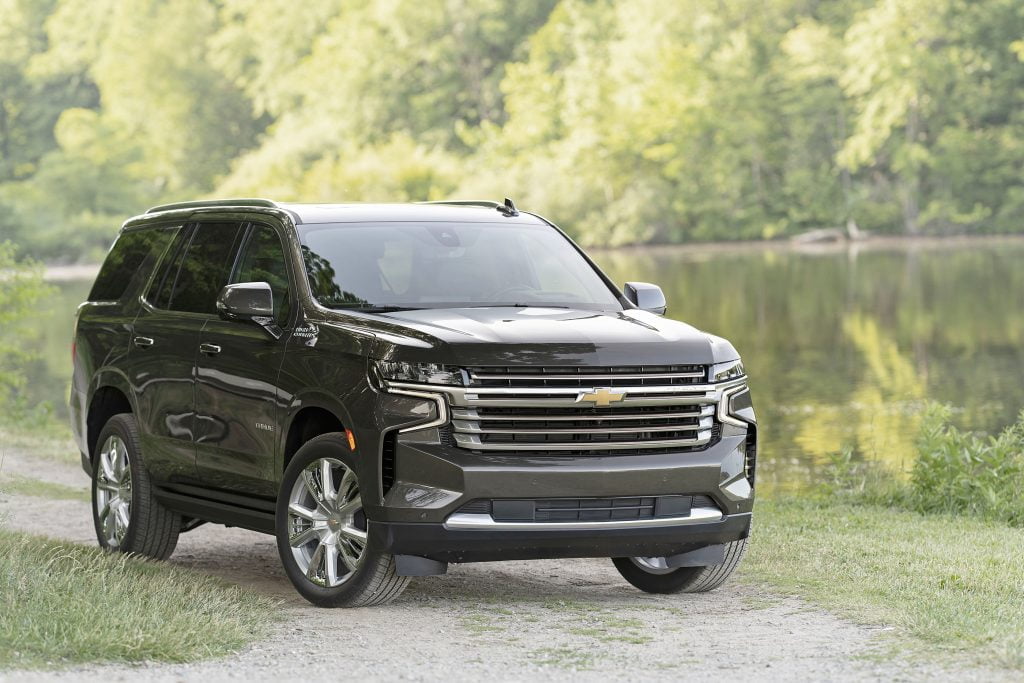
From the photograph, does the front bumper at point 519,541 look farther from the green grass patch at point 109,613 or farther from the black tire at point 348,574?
the green grass patch at point 109,613

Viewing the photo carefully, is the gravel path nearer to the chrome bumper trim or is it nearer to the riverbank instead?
the riverbank

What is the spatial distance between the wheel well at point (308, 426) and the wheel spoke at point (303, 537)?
372 millimetres

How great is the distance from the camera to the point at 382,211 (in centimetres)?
970

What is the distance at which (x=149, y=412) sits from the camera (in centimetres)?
1013

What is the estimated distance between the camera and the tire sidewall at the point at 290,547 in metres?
8.29

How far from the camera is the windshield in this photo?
908 cm

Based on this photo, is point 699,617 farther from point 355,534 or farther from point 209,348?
point 209,348

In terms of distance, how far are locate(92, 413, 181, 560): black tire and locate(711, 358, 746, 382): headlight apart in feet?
11.7

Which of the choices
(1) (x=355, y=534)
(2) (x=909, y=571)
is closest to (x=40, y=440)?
(1) (x=355, y=534)

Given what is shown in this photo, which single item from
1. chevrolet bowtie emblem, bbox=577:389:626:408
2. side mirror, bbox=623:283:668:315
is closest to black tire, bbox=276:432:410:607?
chevrolet bowtie emblem, bbox=577:389:626:408

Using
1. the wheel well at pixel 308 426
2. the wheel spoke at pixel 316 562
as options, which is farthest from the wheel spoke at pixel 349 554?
the wheel well at pixel 308 426

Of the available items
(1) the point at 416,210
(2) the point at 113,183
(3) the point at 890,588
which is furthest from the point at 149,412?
Answer: (2) the point at 113,183

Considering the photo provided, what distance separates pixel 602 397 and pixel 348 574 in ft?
4.97

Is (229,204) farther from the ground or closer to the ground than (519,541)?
farther from the ground
